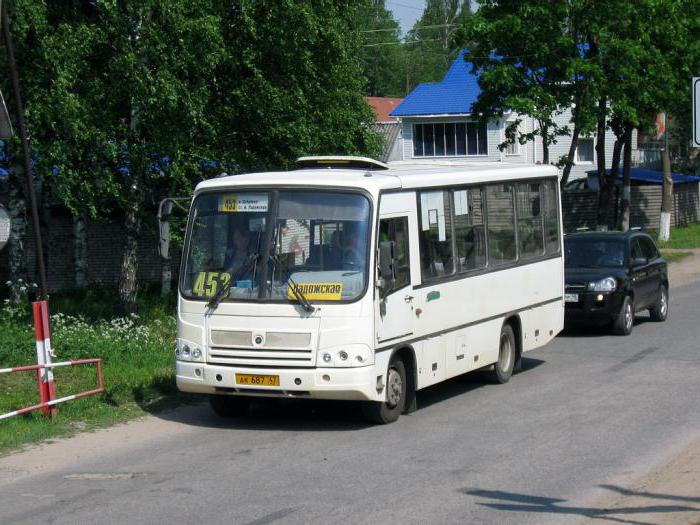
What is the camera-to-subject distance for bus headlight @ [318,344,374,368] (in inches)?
451

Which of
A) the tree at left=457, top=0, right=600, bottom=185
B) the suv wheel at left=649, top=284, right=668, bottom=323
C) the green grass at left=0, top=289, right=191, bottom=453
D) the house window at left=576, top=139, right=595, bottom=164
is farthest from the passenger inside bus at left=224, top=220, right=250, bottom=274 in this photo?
the house window at left=576, top=139, right=595, bottom=164

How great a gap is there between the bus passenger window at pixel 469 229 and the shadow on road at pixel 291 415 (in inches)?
65.5

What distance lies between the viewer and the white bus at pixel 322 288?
11.5 m

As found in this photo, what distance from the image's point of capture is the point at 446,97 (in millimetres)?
64500

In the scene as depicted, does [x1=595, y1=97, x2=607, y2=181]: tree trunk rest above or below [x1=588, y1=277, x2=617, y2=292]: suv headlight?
above

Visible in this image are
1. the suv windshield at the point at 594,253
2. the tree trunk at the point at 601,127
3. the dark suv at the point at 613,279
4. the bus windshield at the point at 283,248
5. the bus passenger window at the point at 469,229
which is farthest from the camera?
the tree trunk at the point at 601,127

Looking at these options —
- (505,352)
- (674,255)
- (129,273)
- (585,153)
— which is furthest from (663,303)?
(585,153)

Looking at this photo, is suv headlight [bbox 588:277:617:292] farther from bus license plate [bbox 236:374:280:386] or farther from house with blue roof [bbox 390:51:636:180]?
house with blue roof [bbox 390:51:636:180]

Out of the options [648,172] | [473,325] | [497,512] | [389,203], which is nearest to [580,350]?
[473,325]

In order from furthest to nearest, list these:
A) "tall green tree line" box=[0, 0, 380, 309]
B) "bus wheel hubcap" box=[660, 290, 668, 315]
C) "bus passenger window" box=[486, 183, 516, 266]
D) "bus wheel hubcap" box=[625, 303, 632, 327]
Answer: "bus wheel hubcap" box=[660, 290, 668, 315]
"tall green tree line" box=[0, 0, 380, 309]
"bus wheel hubcap" box=[625, 303, 632, 327]
"bus passenger window" box=[486, 183, 516, 266]

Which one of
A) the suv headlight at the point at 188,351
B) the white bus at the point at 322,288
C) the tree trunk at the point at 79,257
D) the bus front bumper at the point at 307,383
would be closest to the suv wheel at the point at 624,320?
the white bus at the point at 322,288

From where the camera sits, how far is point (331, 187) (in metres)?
11.8

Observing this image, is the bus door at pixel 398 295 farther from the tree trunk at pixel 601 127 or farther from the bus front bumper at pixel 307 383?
the tree trunk at pixel 601 127

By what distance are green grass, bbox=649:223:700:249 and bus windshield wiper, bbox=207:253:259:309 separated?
3219cm
